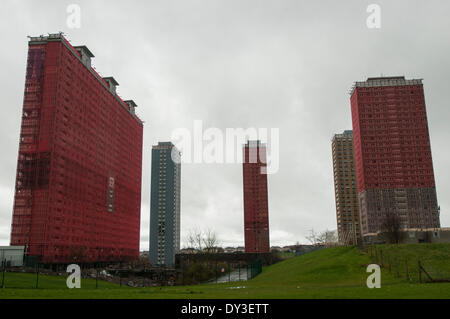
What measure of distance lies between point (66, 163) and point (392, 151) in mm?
143088

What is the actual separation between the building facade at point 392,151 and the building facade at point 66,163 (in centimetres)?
11538

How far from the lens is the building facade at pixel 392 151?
180 metres

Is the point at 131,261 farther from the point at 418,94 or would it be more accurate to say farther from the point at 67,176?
the point at 418,94

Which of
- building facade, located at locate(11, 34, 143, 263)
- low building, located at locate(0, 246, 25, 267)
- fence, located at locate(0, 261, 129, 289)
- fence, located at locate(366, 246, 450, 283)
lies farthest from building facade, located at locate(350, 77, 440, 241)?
fence, located at locate(0, 261, 129, 289)

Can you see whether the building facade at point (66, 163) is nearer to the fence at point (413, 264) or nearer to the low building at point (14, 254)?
the low building at point (14, 254)

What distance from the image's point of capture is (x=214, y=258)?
107250 millimetres

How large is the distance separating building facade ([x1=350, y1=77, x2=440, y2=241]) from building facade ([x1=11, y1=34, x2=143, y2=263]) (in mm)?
115376

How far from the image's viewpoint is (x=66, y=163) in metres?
133

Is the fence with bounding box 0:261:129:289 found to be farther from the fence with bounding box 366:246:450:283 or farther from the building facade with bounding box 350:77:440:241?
the building facade with bounding box 350:77:440:241

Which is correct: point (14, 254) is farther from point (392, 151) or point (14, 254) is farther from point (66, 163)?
point (392, 151)

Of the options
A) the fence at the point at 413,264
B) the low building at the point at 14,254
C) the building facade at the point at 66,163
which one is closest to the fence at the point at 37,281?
the fence at the point at 413,264

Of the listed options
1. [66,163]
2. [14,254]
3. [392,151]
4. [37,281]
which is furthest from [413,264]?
[392,151]
